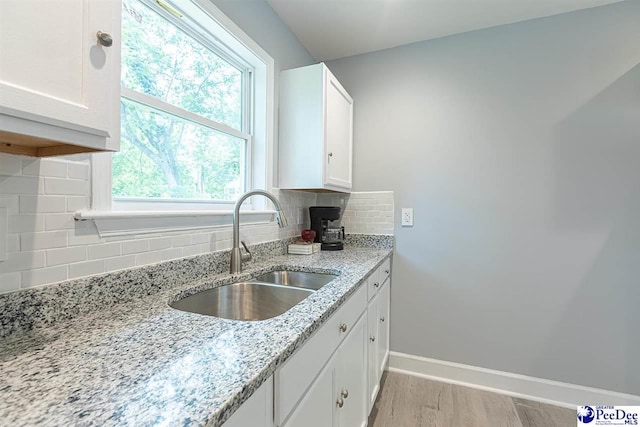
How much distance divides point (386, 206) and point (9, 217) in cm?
204

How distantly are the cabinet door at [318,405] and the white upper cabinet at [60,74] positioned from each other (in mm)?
804

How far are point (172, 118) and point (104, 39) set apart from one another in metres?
0.74

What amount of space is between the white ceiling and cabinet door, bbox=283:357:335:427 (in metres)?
2.00

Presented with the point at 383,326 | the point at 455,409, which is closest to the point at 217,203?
the point at 383,326

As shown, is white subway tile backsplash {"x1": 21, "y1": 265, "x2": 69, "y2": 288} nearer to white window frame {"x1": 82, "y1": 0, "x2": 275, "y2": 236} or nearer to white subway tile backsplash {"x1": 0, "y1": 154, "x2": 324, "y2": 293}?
white subway tile backsplash {"x1": 0, "y1": 154, "x2": 324, "y2": 293}

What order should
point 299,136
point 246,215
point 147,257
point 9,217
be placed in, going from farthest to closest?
point 299,136 → point 246,215 → point 147,257 → point 9,217

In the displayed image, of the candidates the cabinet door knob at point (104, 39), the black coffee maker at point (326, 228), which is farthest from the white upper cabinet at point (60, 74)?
the black coffee maker at point (326, 228)

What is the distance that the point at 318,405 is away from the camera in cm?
88

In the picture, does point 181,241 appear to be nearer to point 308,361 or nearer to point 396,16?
point 308,361

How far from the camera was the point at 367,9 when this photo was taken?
5.93 feet

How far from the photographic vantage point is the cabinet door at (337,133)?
1.90m

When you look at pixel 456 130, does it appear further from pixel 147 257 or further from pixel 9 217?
pixel 9 217

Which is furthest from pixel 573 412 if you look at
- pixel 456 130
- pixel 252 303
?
pixel 252 303

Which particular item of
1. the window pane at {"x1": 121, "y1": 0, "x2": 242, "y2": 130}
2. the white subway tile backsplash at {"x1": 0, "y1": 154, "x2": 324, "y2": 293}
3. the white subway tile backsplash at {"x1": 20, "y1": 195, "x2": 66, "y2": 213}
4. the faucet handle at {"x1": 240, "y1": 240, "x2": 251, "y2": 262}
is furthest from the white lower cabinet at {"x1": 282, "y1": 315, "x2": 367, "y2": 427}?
the window pane at {"x1": 121, "y1": 0, "x2": 242, "y2": 130}
